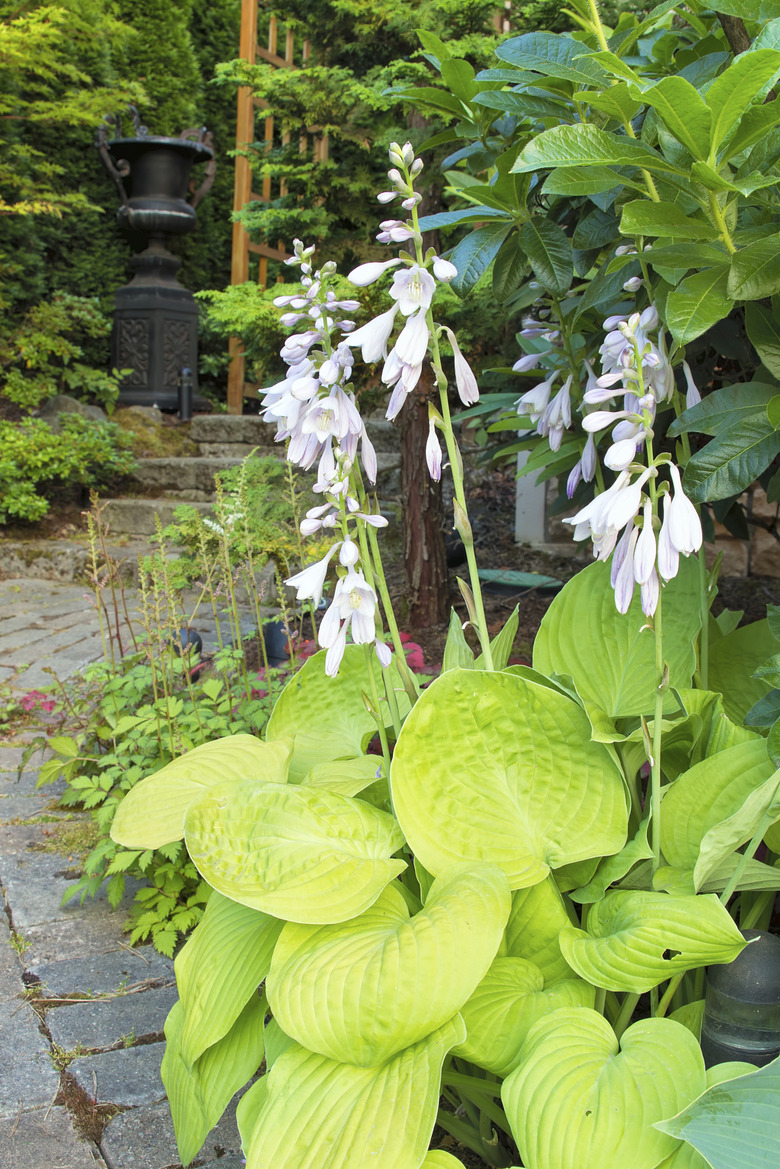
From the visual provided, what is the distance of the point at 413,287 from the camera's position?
1.08 meters

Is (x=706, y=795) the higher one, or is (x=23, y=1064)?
(x=706, y=795)

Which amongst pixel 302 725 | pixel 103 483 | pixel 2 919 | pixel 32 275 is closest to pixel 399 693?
pixel 302 725

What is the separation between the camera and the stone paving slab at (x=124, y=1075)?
1.35 metres

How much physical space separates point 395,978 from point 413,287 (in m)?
0.81

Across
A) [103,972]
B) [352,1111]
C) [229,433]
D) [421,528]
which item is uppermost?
[229,433]

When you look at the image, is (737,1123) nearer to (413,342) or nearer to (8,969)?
(413,342)

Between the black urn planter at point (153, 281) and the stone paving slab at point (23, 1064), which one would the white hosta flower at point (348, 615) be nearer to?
the stone paving slab at point (23, 1064)

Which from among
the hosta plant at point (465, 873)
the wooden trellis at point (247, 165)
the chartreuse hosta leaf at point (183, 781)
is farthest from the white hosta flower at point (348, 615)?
the wooden trellis at point (247, 165)

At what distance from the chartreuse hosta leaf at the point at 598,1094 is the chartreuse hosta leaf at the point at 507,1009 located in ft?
0.22

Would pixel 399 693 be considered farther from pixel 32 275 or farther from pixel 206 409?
pixel 32 275

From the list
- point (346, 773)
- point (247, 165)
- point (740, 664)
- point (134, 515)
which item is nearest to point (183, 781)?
point (346, 773)

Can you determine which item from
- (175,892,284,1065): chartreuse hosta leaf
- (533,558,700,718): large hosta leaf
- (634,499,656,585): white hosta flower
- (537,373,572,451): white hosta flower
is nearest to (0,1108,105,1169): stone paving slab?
(175,892,284,1065): chartreuse hosta leaf

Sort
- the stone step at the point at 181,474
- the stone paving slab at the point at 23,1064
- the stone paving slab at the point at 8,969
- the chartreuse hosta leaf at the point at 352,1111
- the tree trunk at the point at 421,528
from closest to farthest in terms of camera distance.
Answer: the chartreuse hosta leaf at the point at 352,1111, the stone paving slab at the point at 23,1064, the stone paving slab at the point at 8,969, the tree trunk at the point at 421,528, the stone step at the point at 181,474

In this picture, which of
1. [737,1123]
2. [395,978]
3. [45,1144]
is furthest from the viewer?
[45,1144]
